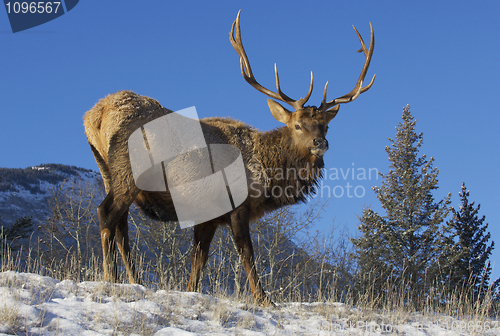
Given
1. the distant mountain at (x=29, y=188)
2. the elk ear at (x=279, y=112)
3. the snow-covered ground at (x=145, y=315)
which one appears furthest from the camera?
the distant mountain at (x=29, y=188)

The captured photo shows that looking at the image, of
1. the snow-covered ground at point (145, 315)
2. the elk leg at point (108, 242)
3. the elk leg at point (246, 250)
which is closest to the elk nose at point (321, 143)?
the elk leg at point (246, 250)

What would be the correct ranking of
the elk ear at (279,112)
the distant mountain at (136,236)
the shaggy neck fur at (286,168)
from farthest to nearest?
1. the distant mountain at (136,236)
2. the elk ear at (279,112)
3. the shaggy neck fur at (286,168)

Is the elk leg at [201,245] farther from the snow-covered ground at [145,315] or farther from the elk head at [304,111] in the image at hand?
the elk head at [304,111]

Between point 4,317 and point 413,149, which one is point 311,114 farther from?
point 413,149

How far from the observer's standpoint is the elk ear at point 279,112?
6.93m

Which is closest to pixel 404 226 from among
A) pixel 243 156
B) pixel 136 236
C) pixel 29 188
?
pixel 136 236

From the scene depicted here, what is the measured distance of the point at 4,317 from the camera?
321 cm

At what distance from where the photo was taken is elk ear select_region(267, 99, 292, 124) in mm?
6934

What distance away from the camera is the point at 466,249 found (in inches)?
859

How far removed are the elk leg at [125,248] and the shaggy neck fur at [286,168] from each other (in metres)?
2.18

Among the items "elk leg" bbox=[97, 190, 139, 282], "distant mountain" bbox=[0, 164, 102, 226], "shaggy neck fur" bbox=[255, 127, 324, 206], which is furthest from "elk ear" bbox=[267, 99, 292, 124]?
"distant mountain" bbox=[0, 164, 102, 226]

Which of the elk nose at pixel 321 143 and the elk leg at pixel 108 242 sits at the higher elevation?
the elk nose at pixel 321 143

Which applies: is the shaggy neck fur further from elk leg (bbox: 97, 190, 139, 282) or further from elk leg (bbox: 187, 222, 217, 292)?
elk leg (bbox: 97, 190, 139, 282)

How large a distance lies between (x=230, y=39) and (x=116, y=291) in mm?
5229
